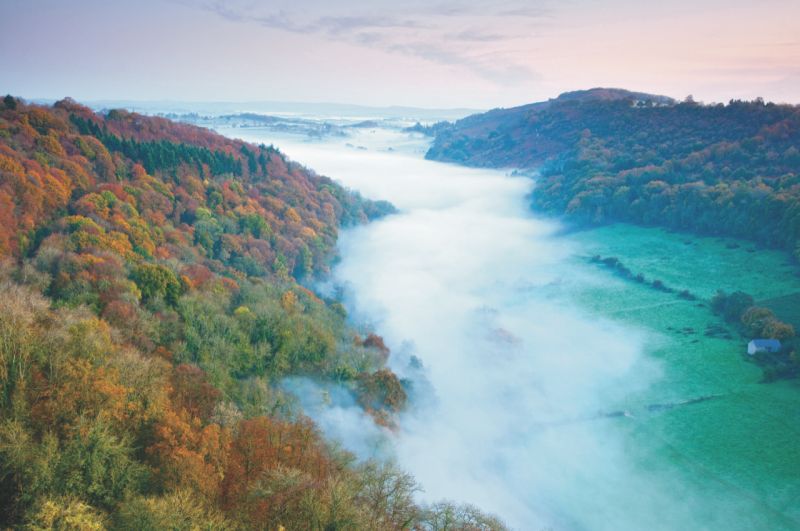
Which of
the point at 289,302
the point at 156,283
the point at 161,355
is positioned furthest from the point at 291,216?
the point at 161,355

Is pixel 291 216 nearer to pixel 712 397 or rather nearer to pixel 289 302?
pixel 289 302

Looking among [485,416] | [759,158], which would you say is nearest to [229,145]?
[485,416]

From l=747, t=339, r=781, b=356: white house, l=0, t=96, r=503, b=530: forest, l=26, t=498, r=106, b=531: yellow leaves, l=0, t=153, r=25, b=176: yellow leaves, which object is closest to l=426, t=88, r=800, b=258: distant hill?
l=747, t=339, r=781, b=356: white house

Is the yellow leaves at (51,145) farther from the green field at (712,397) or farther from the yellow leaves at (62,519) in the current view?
the green field at (712,397)

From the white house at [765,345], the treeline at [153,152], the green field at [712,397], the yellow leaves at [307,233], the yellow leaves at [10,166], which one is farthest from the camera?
the yellow leaves at [307,233]

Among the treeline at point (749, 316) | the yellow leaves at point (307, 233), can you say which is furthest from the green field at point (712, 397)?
the yellow leaves at point (307, 233)

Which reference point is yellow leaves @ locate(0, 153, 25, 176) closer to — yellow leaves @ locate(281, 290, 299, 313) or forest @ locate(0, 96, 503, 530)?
forest @ locate(0, 96, 503, 530)
